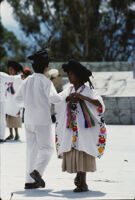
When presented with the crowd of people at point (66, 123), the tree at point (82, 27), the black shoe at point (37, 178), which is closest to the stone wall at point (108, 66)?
the tree at point (82, 27)

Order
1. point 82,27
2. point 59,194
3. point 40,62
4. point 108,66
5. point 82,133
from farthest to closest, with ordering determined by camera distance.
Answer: point 82,27 < point 108,66 < point 40,62 < point 82,133 < point 59,194

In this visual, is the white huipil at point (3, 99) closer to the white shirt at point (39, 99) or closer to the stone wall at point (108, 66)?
the white shirt at point (39, 99)

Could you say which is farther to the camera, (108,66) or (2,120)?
(108,66)

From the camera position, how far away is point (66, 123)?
5.74 meters

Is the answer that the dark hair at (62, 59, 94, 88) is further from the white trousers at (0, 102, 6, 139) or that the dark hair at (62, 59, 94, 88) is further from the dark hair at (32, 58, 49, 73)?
the white trousers at (0, 102, 6, 139)

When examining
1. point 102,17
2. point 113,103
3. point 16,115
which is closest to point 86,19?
point 102,17

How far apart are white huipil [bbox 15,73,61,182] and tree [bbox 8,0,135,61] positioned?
2341cm

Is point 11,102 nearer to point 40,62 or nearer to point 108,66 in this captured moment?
point 40,62

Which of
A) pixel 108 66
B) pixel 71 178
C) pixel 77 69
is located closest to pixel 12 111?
pixel 71 178

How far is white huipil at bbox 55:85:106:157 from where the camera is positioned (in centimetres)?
559

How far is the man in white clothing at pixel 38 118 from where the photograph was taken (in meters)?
5.72

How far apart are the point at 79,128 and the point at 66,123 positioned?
0.63ft

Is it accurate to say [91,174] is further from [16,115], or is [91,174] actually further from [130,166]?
[16,115]

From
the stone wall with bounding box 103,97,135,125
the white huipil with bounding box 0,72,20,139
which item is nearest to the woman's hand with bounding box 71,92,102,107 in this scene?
the white huipil with bounding box 0,72,20,139
